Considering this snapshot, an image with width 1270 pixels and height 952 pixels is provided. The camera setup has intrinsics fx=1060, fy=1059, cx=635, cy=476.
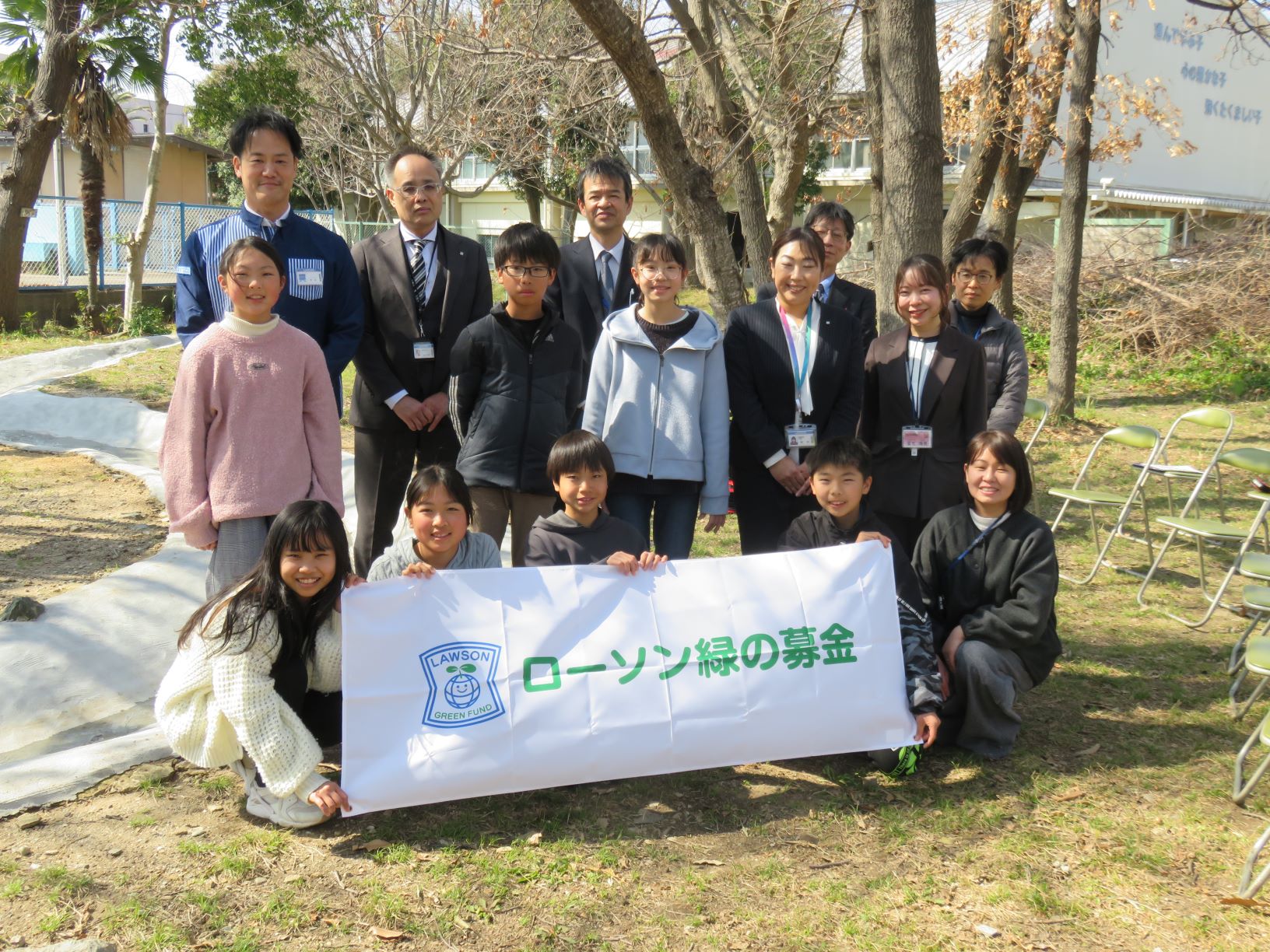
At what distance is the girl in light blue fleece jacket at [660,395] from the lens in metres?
4.02

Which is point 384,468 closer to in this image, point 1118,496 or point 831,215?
point 831,215

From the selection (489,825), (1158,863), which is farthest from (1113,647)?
(489,825)

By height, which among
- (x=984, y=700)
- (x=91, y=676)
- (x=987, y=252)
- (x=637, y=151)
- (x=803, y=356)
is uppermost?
(x=637, y=151)

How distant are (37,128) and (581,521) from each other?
47.5 ft

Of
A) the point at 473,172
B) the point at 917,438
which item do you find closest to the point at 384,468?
the point at 917,438

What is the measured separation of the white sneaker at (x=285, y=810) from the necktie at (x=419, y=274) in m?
2.06

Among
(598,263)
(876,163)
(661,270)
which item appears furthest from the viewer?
(876,163)

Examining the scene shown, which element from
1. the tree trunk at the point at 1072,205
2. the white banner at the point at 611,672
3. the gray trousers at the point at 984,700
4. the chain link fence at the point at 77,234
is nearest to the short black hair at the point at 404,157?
the white banner at the point at 611,672

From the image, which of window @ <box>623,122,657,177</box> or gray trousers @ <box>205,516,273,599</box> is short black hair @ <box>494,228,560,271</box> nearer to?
gray trousers @ <box>205,516,273,599</box>

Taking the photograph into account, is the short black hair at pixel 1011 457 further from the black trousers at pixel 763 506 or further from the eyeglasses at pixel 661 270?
the eyeglasses at pixel 661 270

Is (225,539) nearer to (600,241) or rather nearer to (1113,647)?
(600,241)

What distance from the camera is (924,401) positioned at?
430cm

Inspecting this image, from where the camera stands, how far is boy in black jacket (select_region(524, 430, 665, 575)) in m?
3.64

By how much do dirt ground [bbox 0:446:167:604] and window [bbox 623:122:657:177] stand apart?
45.2 ft
